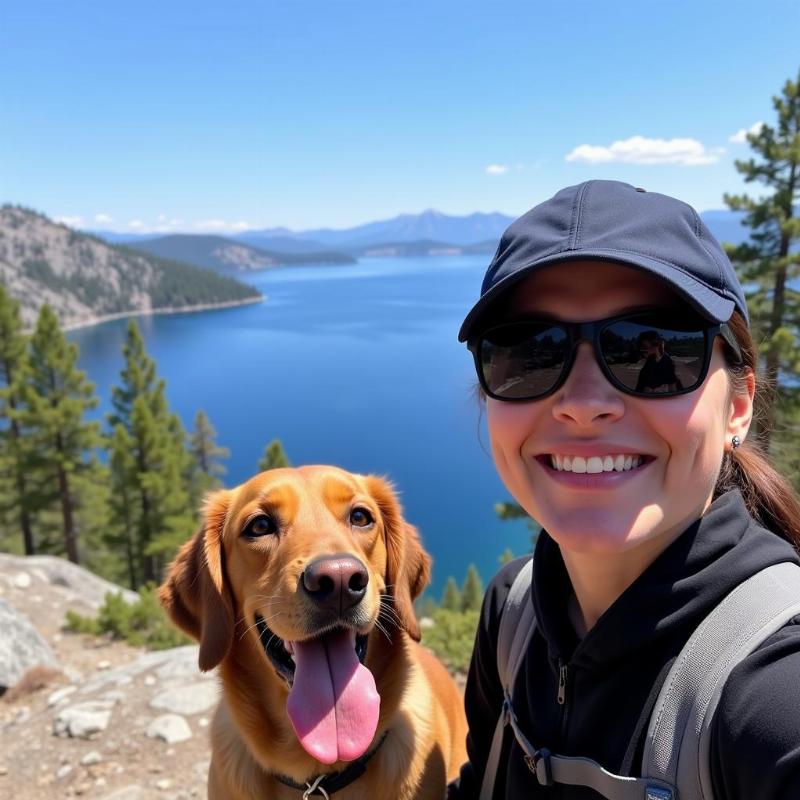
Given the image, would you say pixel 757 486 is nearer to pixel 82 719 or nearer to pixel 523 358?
pixel 523 358

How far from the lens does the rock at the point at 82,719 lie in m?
5.88

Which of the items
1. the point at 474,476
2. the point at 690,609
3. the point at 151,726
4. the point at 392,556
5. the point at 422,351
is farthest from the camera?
the point at 422,351

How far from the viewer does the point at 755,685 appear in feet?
4.48

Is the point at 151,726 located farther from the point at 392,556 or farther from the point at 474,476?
the point at 474,476

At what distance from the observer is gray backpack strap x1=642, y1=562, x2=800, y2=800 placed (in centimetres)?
144

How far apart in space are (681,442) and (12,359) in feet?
99.2

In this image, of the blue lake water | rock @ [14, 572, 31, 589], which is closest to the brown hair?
the blue lake water

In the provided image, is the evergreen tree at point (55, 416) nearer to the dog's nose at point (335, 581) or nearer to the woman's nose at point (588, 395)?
the dog's nose at point (335, 581)

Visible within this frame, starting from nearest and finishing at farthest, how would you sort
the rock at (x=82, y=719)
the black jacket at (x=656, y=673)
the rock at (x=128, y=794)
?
the black jacket at (x=656, y=673) < the rock at (x=128, y=794) < the rock at (x=82, y=719)

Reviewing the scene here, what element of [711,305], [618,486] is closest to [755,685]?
[618,486]

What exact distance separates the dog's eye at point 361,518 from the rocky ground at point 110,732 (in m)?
3.40

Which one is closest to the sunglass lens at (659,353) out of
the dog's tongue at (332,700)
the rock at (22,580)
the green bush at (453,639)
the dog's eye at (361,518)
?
the dog's tongue at (332,700)

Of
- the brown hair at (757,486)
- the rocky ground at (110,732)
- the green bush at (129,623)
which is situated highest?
the brown hair at (757,486)

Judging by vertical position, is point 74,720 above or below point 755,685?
below
